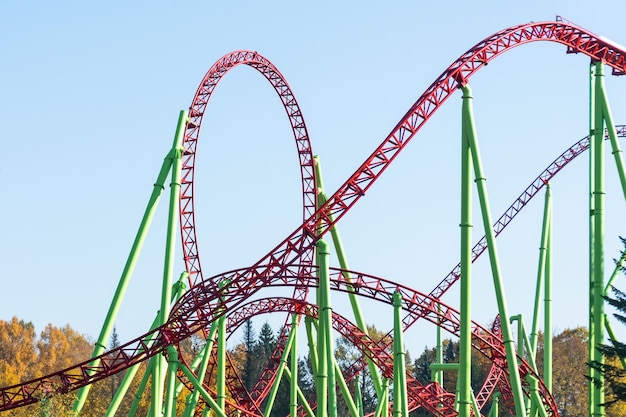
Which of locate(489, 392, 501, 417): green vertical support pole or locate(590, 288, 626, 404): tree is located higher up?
locate(489, 392, 501, 417): green vertical support pole

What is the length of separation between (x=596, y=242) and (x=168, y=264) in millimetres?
8019

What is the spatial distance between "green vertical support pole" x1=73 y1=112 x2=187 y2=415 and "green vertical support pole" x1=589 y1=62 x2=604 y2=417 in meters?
8.29

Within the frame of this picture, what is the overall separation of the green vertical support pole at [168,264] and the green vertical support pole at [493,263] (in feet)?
20.6

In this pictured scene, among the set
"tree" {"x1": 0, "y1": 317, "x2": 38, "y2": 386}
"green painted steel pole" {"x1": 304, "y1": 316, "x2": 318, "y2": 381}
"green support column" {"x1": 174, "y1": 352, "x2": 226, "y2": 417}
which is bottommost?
"green support column" {"x1": 174, "y1": 352, "x2": 226, "y2": 417}

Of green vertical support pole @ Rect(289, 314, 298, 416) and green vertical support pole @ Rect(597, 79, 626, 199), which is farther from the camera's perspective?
green vertical support pole @ Rect(289, 314, 298, 416)

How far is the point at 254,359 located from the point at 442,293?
58.0ft

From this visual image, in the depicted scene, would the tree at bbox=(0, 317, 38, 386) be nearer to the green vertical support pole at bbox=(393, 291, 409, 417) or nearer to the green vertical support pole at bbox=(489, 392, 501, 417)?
the green vertical support pole at bbox=(489, 392, 501, 417)

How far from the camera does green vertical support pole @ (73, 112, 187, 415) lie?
19.9m

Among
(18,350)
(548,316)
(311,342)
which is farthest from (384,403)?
(18,350)

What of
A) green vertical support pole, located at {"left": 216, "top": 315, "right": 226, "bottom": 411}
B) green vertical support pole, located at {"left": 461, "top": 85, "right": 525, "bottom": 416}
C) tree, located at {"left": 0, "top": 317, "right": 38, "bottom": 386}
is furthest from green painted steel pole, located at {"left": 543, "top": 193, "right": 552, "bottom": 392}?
tree, located at {"left": 0, "top": 317, "right": 38, "bottom": 386}

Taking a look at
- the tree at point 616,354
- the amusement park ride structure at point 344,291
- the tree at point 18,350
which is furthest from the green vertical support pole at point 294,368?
the tree at point 18,350

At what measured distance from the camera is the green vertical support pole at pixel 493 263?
53.5 feet

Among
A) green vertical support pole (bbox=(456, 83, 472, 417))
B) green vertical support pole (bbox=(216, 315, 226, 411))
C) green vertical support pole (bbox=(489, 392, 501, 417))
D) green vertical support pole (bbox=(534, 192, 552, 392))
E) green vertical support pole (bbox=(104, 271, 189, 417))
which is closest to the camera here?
green vertical support pole (bbox=(456, 83, 472, 417))

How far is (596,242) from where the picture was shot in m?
17.8
